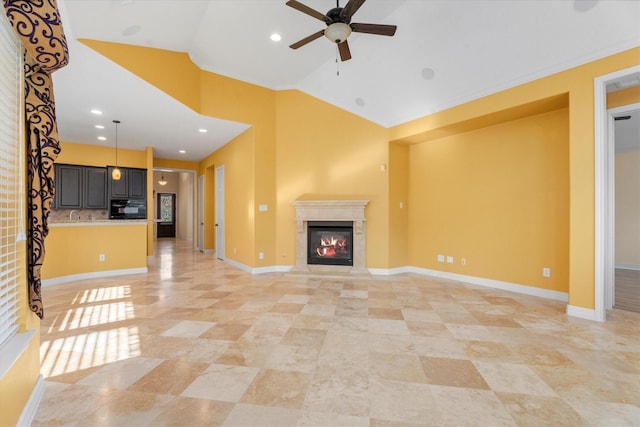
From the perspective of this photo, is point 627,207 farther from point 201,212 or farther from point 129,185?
point 129,185

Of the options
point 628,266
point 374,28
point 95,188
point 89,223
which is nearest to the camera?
point 374,28

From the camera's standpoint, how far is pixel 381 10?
3838 millimetres

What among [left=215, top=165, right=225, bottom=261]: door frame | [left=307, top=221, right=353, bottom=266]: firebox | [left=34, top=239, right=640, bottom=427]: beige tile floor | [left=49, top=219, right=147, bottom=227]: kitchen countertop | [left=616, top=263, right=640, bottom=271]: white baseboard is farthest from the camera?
[left=215, top=165, right=225, bottom=261]: door frame

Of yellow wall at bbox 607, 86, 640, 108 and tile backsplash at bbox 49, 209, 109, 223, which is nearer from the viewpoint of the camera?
yellow wall at bbox 607, 86, 640, 108

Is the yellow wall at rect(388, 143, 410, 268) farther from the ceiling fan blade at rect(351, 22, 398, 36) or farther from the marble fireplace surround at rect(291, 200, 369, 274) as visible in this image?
the ceiling fan blade at rect(351, 22, 398, 36)

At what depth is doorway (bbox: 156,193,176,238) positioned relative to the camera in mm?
13859

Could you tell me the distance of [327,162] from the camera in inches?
234

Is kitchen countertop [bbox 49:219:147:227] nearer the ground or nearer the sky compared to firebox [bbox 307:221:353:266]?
nearer the sky

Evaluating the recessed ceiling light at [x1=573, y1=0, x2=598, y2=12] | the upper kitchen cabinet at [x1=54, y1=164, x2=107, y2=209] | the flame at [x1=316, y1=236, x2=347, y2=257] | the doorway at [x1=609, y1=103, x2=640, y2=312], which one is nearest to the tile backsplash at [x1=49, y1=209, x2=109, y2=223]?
the upper kitchen cabinet at [x1=54, y1=164, x2=107, y2=209]

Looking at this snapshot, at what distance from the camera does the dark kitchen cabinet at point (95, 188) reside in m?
7.02

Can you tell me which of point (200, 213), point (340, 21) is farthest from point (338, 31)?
point (200, 213)

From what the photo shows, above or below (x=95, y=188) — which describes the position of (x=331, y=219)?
below

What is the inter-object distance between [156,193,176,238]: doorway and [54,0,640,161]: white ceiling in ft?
27.7

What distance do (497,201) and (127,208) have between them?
8388mm
